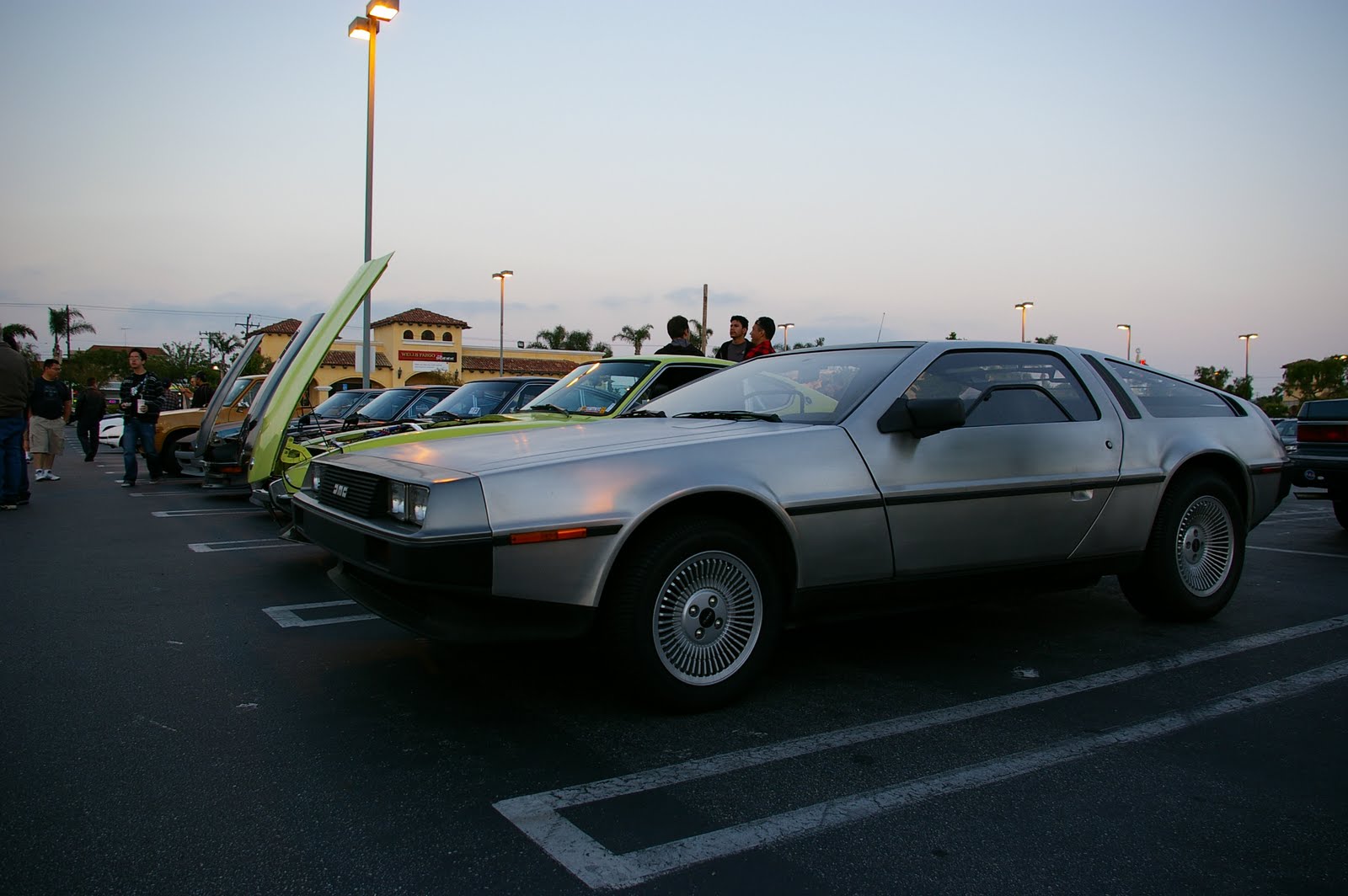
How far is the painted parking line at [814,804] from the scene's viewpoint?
7.63 ft

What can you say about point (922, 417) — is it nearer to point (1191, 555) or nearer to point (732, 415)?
point (732, 415)

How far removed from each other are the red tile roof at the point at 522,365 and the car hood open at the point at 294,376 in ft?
168

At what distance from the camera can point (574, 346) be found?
3078 inches

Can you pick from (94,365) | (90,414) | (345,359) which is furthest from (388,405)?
(94,365)

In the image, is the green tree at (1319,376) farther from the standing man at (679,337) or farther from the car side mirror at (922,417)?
the car side mirror at (922,417)

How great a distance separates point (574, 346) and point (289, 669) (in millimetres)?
75194

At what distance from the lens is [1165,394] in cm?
489

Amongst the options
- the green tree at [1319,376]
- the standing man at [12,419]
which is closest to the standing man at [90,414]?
the standing man at [12,419]

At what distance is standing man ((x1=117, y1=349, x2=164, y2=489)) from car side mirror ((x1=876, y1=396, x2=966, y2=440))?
11032mm

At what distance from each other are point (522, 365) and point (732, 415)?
188 feet

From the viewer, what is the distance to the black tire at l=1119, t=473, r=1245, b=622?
4.64m

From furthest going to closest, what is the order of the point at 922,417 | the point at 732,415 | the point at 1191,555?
the point at 1191,555, the point at 732,415, the point at 922,417

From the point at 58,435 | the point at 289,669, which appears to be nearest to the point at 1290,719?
the point at 289,669

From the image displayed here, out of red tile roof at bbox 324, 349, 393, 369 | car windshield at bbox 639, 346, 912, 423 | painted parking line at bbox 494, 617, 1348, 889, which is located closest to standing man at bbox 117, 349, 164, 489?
car windshield at bbox 639, 346, 912, 423
